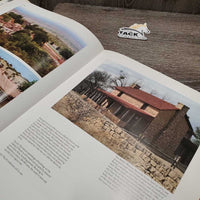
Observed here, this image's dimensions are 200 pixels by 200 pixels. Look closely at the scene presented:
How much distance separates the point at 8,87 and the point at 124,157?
26cm

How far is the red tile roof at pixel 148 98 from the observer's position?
1.46 feet

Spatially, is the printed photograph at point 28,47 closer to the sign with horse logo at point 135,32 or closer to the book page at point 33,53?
the book page at point 33,53

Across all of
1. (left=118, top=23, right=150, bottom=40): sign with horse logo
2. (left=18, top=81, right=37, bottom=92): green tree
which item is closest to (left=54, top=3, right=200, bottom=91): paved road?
(left=118, top=23, right=150, bottom=40): sign with horse logo

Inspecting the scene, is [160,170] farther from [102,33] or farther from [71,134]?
[102,33]

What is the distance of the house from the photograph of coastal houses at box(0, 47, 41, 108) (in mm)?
124

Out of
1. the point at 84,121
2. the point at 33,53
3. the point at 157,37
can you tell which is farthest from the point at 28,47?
the point at 157,37

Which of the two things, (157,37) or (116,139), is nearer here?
(116,139)

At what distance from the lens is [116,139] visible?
0.42 m

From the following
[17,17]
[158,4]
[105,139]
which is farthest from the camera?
[158,4]

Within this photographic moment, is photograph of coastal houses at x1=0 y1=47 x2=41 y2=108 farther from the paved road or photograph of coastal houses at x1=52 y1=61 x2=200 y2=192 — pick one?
the paved road

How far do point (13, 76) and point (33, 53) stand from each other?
69 mm

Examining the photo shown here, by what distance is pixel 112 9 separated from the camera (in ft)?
2.26

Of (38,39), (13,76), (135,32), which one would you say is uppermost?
(135,32)

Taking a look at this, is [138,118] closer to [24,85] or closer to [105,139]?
[105,139]
